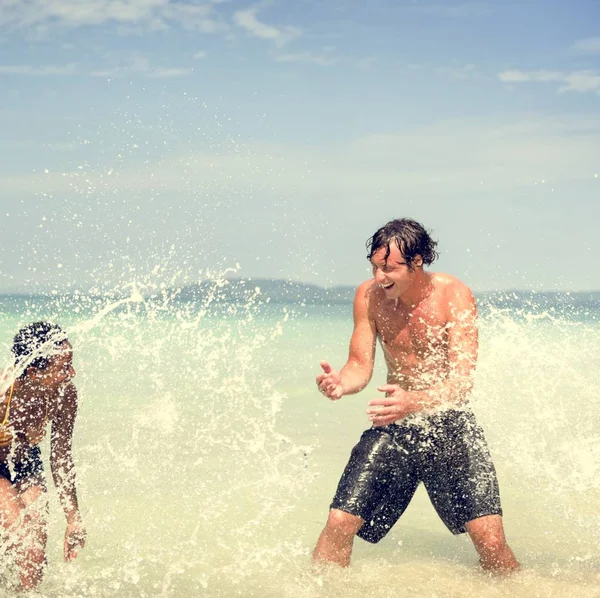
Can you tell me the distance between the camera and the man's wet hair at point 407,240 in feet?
16.1

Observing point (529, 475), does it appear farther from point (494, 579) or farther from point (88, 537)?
point (88, 537)

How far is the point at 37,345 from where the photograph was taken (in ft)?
15.9

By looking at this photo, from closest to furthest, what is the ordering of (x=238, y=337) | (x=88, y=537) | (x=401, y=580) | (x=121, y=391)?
1. (x=401, y=580)
2. (x=88, y=537)
3. (x=121, y=391)
4. (x=238, y=337)

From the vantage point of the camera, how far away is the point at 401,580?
5121mm

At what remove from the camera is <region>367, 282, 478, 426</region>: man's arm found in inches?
175

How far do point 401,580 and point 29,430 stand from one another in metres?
2.43

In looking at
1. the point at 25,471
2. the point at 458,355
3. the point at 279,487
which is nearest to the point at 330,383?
the point at 458,355

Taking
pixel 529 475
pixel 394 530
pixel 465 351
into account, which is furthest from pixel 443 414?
pixel 529 475

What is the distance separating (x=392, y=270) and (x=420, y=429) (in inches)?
37.0

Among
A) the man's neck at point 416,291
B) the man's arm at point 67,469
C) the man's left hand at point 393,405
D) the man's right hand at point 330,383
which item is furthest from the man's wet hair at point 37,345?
the man's neck at point 416,291

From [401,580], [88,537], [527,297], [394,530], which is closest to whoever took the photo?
[401,580]

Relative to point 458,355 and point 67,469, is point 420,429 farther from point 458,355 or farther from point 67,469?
point 67,469

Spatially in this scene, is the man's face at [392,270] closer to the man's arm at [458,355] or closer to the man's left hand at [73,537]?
the man's arm at [458,355]

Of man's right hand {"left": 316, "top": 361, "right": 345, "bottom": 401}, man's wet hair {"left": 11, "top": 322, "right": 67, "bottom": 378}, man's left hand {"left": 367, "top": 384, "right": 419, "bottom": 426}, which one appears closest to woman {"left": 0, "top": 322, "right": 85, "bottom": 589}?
man's wet hair {"left": 11, "top": 322, "right": 67, "bottom": 378}
